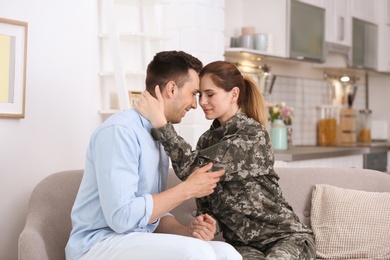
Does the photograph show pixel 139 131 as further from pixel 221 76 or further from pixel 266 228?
pixel 266 228

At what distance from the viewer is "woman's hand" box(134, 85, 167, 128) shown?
2428 millimetres

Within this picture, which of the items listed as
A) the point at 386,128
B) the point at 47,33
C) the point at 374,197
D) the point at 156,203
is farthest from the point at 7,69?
the point at 386,128

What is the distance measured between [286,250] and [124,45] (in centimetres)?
171

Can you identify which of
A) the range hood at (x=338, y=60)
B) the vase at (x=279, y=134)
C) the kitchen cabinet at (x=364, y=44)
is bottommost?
the vase at (x=279, y=134)

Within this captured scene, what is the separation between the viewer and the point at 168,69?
247 cm

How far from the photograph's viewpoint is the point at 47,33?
133 inches

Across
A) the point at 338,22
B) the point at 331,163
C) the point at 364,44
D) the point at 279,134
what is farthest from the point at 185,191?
the point at 364,44

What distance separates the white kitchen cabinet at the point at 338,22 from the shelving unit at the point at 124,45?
7.35 feet

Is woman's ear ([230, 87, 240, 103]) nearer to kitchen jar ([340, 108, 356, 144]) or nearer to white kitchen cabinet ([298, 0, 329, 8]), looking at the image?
white kitchen cabinet ([298, 0, 329, 8])

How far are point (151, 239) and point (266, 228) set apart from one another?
2.22 ft

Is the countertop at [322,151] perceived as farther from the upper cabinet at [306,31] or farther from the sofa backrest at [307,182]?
the sofa backrest at [307,182]

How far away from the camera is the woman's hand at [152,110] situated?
243cm

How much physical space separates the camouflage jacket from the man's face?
179 millimetres

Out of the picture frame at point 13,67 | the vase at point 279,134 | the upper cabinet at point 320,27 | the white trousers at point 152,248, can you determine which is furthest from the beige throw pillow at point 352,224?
the vase at point 279,134
